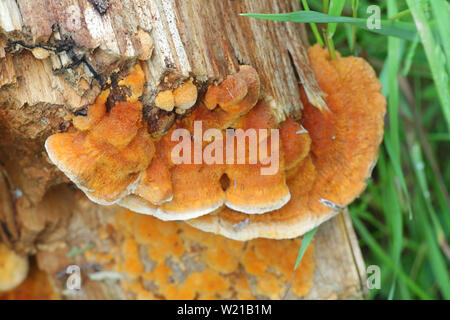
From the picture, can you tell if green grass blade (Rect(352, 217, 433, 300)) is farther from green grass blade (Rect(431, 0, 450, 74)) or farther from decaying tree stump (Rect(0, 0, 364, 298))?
green grass blade (Rect(431, 0, 450, 74))

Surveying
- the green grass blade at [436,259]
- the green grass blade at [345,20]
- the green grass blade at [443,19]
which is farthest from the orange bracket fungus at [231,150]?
the green grass blade at [436,259]

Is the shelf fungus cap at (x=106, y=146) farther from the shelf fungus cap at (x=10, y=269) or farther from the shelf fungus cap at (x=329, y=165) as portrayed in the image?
the shelf fungus cap at (x=10, y=269)

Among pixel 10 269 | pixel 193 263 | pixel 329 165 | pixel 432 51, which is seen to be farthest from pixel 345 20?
pixel 10 269

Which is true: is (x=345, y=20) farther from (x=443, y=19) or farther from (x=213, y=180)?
(x=213, y=180)

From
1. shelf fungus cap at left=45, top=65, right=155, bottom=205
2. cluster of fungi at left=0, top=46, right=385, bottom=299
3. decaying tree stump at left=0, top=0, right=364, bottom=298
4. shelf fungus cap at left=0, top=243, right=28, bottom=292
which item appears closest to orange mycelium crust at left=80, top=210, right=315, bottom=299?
cluster of fungi at left=0, top=46, right=385, bottom=299
